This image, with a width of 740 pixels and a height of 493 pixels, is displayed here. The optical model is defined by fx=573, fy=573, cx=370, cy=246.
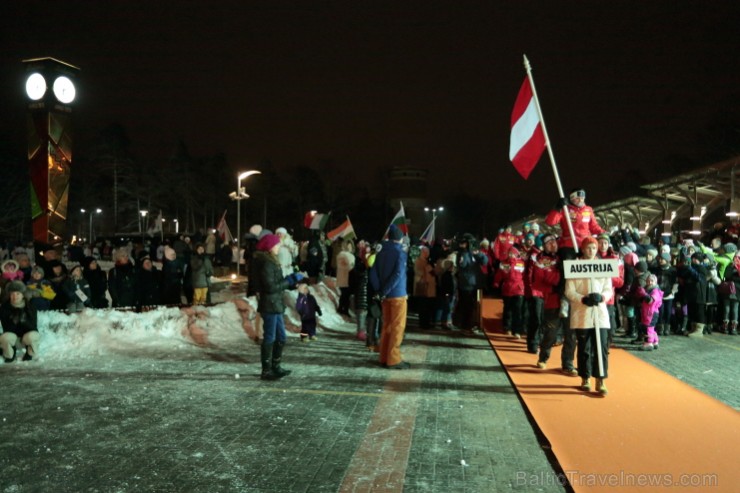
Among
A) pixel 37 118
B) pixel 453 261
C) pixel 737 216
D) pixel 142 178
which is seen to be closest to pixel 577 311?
pixel 453 261

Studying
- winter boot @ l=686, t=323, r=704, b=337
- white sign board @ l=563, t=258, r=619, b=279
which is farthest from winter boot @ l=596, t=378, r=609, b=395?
winter boot @ l=686, t=323, r=704, b=337

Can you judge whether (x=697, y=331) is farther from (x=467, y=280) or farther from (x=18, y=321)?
(x=18, y=321)

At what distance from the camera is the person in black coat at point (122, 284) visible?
12.3 meters

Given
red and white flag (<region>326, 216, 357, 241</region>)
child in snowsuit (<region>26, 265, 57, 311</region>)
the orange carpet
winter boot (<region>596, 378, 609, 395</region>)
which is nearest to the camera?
the orange carpet

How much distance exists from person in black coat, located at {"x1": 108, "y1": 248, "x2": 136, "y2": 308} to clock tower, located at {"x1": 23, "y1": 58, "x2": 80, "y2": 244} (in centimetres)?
205

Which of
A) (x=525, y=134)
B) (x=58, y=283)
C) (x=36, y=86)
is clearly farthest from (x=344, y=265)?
(x=36, y=86)

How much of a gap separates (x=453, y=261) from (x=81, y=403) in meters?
8.18

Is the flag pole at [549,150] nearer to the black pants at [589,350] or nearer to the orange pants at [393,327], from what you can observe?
the black pants at [589,350]

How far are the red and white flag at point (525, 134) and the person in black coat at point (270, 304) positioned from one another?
3.48m

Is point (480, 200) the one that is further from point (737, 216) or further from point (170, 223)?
point (737, 216)

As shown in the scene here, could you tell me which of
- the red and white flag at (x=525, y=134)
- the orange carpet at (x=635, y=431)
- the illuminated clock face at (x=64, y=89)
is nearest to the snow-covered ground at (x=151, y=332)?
the orange carpet at (x=635, y=431)

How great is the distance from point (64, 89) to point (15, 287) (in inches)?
249

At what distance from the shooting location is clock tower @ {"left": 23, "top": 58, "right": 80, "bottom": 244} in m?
12.8

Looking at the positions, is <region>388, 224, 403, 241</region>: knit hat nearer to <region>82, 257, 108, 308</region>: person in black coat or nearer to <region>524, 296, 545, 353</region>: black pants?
<region>524, 296, 545, 353</region>: black pants
